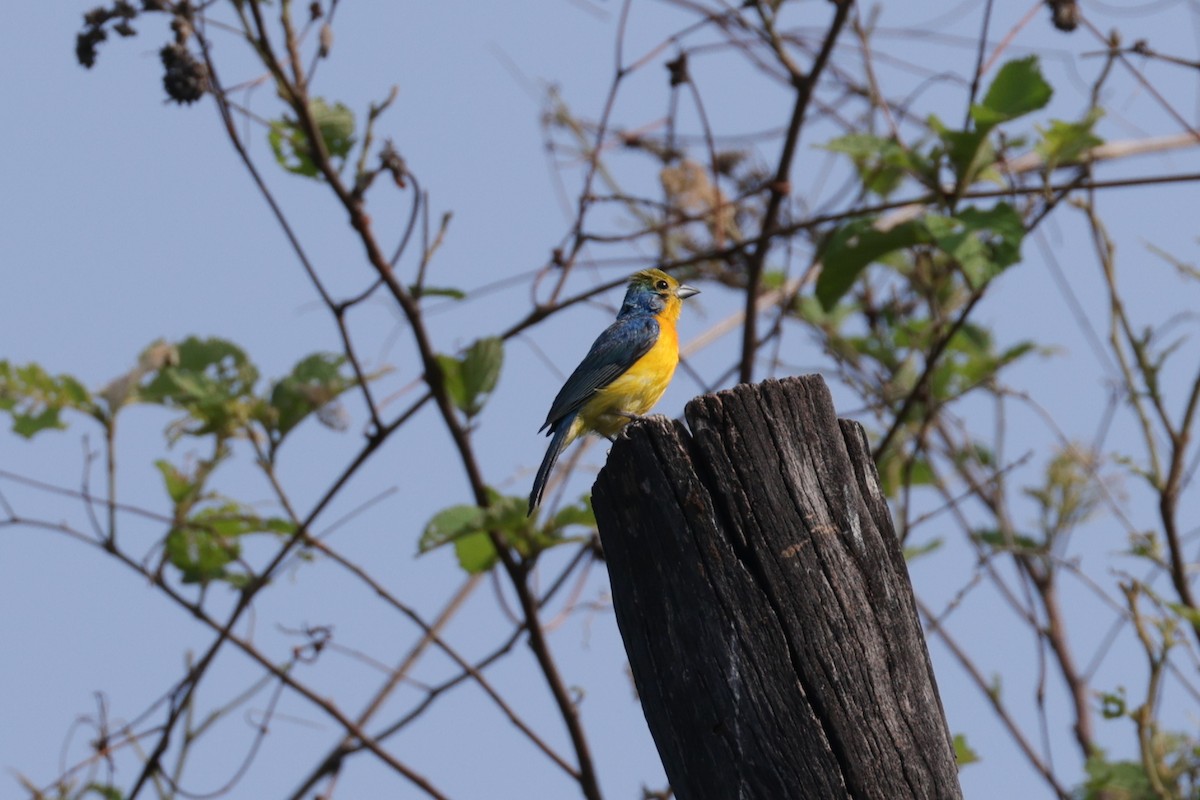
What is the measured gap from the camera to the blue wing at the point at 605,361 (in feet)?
17.7

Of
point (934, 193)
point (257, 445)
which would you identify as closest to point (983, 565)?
point (934, 193)

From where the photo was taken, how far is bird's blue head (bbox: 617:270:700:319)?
6.40 m

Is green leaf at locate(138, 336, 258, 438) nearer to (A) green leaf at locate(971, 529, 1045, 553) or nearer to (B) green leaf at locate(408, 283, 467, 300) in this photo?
(B) green leaf at locate(408, 283, 467, 300)

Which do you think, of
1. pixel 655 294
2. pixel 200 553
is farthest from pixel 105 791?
pixel 655 294

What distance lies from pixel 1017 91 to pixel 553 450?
2163 mm

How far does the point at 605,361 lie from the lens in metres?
5.57

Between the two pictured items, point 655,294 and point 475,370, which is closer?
point 475,370

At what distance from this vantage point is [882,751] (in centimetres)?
268

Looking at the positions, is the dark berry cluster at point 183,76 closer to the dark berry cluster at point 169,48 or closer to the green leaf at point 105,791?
the dark berry cluster at point 169,48

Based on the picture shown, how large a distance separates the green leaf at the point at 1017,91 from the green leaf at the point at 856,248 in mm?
520

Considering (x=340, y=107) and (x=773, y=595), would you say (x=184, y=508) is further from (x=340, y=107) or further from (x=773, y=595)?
(x=773, y=595)

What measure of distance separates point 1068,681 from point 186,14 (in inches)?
227

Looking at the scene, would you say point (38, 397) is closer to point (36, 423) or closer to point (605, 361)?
point (36, 423)

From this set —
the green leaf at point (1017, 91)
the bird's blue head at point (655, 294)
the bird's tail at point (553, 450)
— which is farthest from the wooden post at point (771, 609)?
the bird's blue head at point (655, 294)
